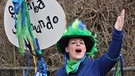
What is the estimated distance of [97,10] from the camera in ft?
22.2

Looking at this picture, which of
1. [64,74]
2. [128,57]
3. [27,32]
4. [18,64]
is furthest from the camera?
[18,64]

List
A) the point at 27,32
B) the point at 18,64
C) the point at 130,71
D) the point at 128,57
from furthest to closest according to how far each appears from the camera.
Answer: the point at 18,64
the point at 128,57
the point at 130,71
the point at 27,32

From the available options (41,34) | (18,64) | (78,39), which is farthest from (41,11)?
(18,64)

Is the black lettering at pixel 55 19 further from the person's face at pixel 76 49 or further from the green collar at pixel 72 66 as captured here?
the green collar at pixel 72 66

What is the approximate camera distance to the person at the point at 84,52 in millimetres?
2949

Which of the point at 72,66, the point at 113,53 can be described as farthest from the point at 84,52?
the point at 113,53

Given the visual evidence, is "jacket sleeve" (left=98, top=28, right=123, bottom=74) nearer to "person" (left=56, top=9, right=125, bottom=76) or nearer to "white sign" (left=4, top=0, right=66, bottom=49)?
"person" (left=56, top=9, right=125, bottom=76)

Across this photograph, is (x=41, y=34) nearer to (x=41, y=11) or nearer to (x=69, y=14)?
(x=41, y=11)

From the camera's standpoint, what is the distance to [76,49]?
331 cm

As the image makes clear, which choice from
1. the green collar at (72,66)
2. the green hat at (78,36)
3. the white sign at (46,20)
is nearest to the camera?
the green collar at (72,66)

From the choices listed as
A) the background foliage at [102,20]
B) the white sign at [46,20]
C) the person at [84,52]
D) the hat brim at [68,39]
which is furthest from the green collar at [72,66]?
the background foliage at [102,20]

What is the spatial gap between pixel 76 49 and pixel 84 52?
0.07m

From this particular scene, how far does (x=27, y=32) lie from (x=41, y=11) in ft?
0.87

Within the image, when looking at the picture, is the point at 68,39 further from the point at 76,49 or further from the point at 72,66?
the point at 72,66
